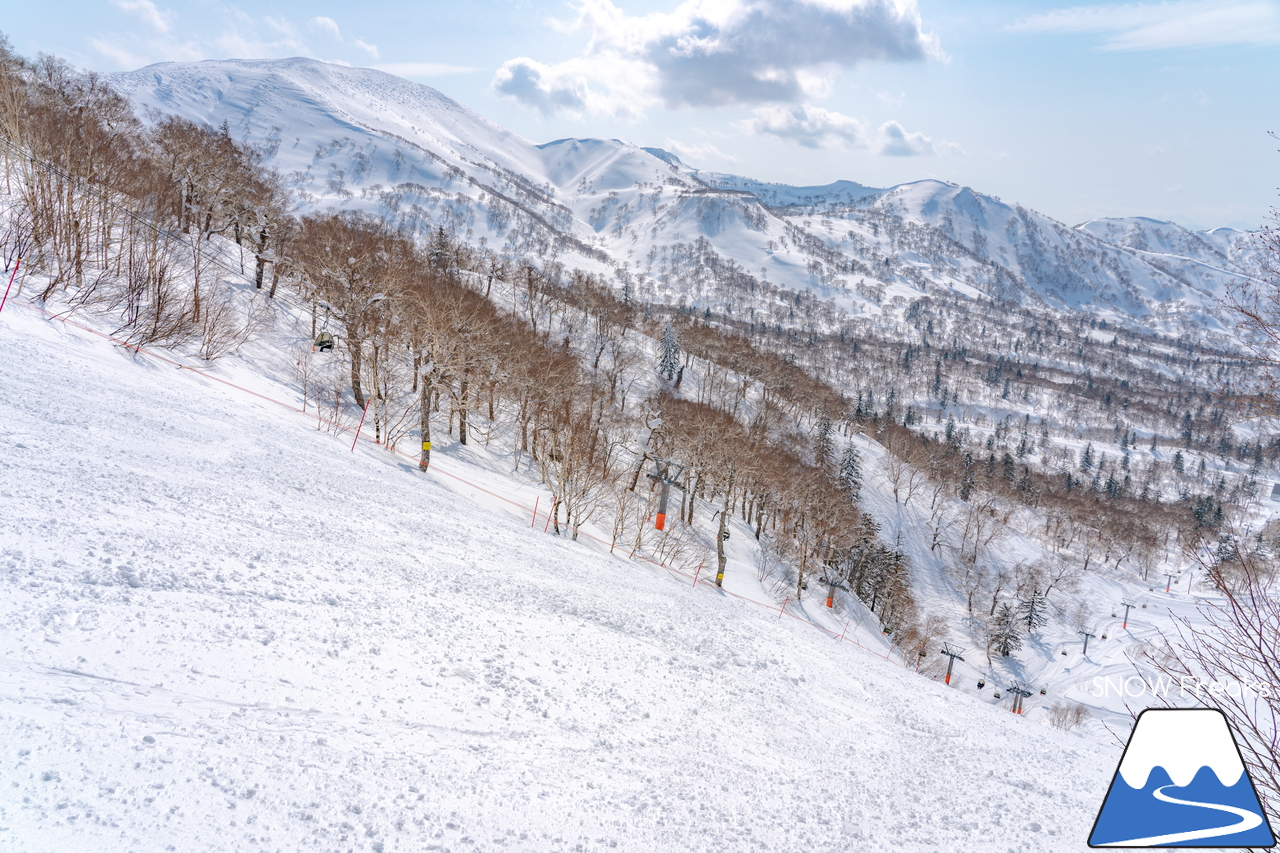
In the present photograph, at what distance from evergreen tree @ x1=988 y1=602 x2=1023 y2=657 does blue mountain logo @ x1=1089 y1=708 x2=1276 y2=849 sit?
2776 inches

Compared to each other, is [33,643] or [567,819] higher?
[33,643]

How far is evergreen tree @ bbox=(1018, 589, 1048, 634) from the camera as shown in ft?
214

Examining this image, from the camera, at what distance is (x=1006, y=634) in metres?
60.5

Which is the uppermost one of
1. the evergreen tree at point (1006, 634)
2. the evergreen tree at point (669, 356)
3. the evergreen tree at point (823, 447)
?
the evergreen tree at point (669, 356)

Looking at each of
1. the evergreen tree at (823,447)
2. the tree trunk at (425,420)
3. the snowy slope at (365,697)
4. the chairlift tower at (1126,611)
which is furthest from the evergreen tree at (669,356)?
the snowy slope at (365,697)

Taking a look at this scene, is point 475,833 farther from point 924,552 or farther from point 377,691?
point 924,552

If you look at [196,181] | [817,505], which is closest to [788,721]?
[817,505]

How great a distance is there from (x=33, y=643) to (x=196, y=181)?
44.4 m

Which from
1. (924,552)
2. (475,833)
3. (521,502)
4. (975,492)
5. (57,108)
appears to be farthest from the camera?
(975,492)

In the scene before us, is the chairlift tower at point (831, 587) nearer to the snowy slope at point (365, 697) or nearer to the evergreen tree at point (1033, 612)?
the snowy slope at point (365, 697)

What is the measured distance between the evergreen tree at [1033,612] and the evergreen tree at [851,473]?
22.3 m

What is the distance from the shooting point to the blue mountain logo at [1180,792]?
3.38 meters

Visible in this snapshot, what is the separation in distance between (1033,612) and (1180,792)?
7764cm

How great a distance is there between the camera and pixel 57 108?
29.0m
